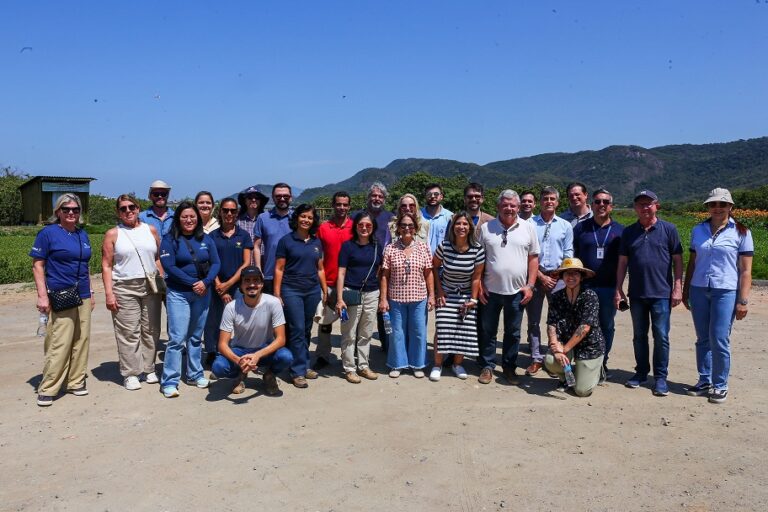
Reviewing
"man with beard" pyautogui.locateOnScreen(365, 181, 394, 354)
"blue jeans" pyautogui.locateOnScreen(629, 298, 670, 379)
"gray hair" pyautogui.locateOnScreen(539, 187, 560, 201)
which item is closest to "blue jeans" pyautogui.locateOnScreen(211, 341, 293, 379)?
"man with beard" pyautogui.locateOnScreen(365, 181, 394, 354)

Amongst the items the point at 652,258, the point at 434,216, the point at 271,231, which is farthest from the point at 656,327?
the point at 271,231

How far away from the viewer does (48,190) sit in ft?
108

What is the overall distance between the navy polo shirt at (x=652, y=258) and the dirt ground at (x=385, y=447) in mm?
1004

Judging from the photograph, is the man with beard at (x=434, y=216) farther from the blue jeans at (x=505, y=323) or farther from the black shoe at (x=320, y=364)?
the black shoe at (x=320, y=364)

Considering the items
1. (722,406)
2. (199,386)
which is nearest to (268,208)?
(199,386)

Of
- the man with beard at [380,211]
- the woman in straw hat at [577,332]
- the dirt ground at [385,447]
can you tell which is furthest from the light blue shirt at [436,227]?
the dirt ground at [385,447]

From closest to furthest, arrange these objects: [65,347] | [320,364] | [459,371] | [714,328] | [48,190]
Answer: [65,347]
[714,328]
[459,371]
[320,364]
[48,190]

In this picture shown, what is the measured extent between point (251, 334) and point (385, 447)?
172cm

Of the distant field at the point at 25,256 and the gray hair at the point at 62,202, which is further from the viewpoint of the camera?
the distant field at the point at 25,256

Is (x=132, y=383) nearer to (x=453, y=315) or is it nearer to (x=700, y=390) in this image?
(x=453, y=315)

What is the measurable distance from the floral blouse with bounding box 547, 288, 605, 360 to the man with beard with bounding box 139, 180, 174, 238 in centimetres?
415

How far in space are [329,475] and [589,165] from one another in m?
187

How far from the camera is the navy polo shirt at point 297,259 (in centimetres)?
553

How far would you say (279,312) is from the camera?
208 inches
